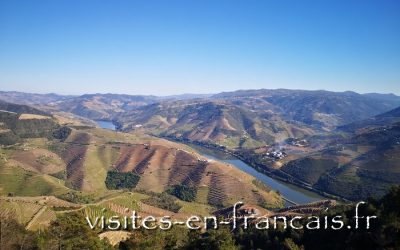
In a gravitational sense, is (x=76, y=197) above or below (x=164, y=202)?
above

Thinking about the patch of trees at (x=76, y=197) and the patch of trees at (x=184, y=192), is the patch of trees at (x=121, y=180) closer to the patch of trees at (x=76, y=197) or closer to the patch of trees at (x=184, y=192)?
the patch of trees at (x=184, y=192)

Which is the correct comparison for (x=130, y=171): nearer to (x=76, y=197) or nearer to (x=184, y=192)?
(x=184, y=192)

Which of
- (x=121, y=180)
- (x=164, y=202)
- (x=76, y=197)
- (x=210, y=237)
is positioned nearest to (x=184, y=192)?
(x=164, y=202)

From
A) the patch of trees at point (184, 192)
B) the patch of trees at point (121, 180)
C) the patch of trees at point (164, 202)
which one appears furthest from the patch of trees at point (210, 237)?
the patch of trees at point (121, 180)

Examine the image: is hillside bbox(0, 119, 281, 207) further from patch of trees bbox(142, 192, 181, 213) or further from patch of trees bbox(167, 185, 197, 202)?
patch of trees bbox(142, 192, 181, 213)

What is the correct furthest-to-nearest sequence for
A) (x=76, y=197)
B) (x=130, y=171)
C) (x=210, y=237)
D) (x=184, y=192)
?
(x=130, y=171)
(x=184, y=192)
(x=76, y=197)
(x=210, y=237)

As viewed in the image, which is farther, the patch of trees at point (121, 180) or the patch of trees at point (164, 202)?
the patch of trees at point (121, 180)
